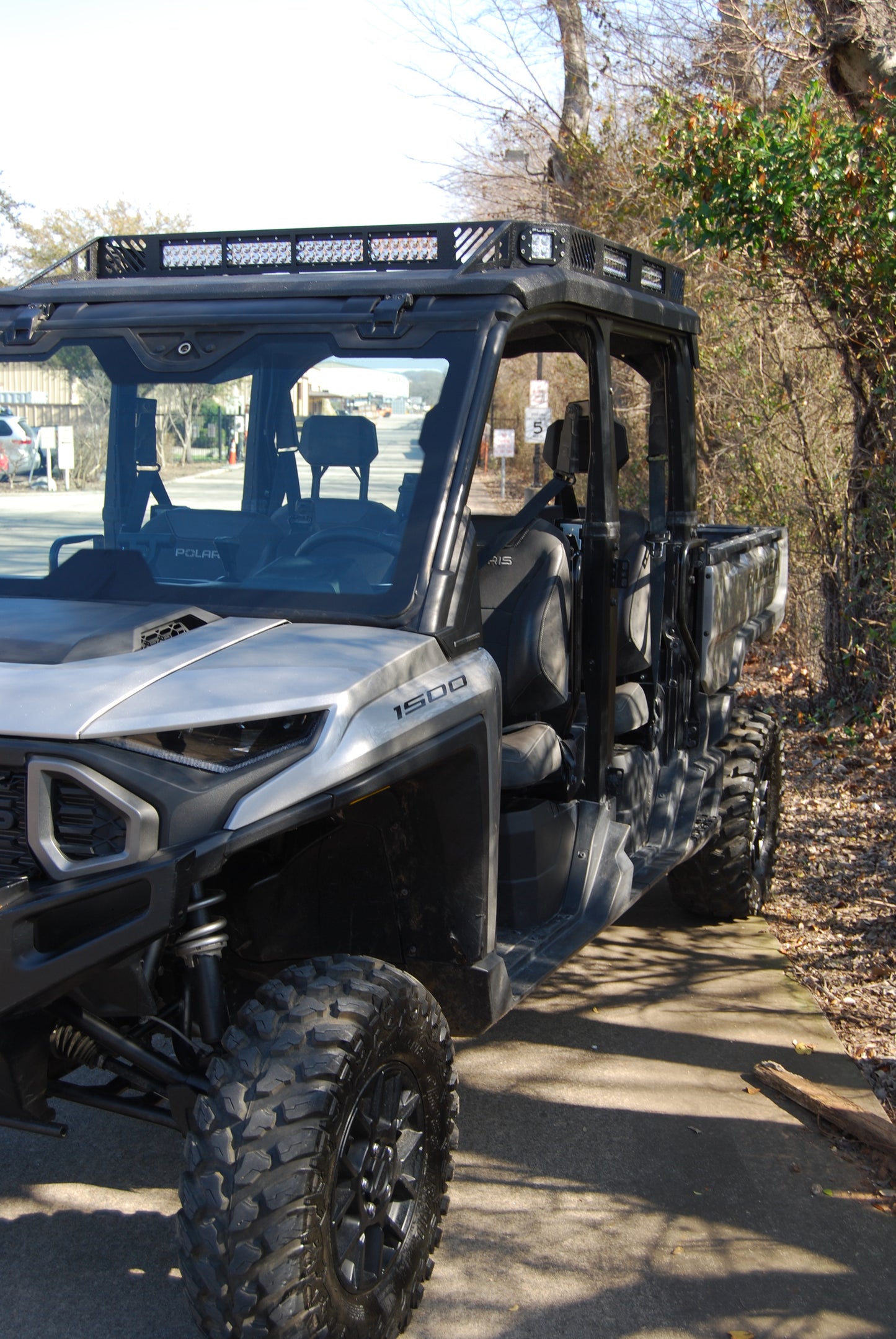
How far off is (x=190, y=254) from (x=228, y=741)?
2035 millimetres

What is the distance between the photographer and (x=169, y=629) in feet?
9.87

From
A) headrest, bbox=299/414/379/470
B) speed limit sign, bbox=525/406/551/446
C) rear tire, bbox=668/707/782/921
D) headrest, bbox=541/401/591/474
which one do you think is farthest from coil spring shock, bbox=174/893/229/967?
speed limit sign, bbox=525/406/551/446

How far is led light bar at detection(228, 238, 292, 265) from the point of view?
3.91 m

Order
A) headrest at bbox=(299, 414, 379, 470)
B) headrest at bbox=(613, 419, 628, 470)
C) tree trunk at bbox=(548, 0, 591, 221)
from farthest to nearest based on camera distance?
tree trunk at bbox=(548, 0, 591, 221)
headrest at bbox=(613, 419, 628, 470)
headrest at bbox=(299, 414, 379, 470)

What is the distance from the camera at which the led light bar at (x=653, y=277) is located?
473 cm

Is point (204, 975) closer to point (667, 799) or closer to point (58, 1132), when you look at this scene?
point (58, 1132)

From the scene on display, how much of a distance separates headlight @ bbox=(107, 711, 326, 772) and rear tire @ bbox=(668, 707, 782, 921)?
3.18 m

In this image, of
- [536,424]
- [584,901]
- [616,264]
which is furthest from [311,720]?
[536,424]

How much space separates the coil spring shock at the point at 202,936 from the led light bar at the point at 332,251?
198 centimetres

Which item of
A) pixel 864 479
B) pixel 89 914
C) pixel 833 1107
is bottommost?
pixel 833 1107

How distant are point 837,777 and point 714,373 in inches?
195

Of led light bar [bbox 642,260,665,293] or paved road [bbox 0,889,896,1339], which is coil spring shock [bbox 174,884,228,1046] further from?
led light bar [bbox 642,260,665,293]

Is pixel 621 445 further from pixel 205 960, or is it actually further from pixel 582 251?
pixel 205 960

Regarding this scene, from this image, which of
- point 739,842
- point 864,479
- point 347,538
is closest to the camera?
point 347,538
